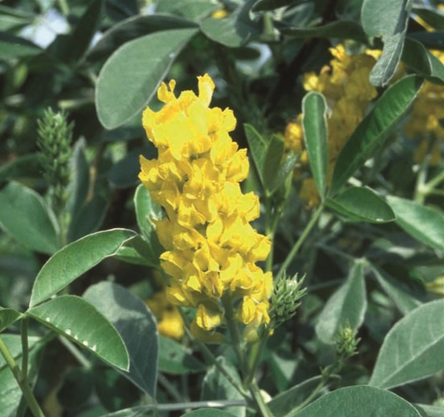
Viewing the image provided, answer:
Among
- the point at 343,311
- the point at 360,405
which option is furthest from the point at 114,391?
the point at 360,405

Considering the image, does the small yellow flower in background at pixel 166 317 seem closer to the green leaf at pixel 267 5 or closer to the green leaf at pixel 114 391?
the green leaf at pixel 114 391

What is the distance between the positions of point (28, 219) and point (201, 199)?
1.83 feet

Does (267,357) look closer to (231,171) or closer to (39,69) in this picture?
(231,171)

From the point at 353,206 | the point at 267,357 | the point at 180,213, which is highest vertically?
the point at 180,213

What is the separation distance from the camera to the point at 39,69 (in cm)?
149

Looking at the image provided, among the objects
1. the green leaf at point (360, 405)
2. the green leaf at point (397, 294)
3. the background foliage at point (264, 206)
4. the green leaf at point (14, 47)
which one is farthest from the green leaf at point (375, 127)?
the green leaf at point (14, 47)

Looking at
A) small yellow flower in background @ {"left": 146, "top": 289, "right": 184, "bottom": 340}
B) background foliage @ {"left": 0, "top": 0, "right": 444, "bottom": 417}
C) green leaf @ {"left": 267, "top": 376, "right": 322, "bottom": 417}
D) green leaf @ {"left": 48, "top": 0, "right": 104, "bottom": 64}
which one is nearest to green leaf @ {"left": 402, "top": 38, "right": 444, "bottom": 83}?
background foliage @ {"left": 0, "top": 0, "right": 444, "bottom": 417}

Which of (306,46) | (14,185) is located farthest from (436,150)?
(14,185)

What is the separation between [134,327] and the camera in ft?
3.19

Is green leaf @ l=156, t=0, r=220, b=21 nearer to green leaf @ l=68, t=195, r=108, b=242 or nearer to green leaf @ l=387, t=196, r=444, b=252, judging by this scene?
green leaf @ l=68, t=195, r=108, b=242

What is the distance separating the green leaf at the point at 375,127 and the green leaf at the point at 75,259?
331mm

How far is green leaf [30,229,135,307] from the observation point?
0.75 metres

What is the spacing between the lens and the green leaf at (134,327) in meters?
0.96

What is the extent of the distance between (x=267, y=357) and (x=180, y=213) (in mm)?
490
